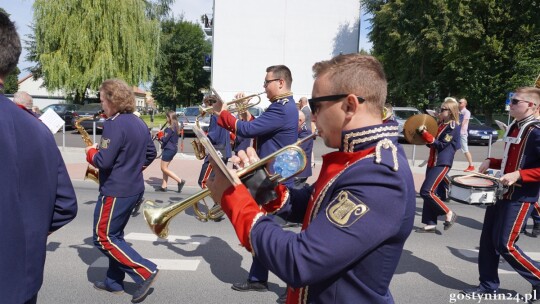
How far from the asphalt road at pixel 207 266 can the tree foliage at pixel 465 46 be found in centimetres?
2577

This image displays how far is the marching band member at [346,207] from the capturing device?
1476 millimetres

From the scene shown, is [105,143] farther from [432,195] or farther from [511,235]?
[432,195]

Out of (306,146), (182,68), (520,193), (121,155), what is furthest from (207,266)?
(182,68)

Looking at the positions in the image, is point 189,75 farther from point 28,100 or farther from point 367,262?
point 367,262

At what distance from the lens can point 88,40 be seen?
958 inches

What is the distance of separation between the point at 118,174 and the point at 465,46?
3202 cm

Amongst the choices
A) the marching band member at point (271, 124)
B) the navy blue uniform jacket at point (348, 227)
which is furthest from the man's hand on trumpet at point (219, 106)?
the navy blue uniform jacket at point (348, 227)

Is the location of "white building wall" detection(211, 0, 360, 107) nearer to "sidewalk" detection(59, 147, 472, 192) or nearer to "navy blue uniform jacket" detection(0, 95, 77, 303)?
"sidewalk" detection(59, 147, 472, 192)

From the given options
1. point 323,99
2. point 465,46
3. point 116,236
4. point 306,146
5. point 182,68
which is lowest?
point 116,236

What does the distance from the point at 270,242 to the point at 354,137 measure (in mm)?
503

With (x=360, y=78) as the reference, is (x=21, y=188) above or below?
below

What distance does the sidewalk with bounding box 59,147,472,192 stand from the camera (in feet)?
34.4

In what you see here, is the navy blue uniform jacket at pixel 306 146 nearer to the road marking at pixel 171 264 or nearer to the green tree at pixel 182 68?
the road marking at pixel 171 264

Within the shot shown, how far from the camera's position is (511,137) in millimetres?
4246
